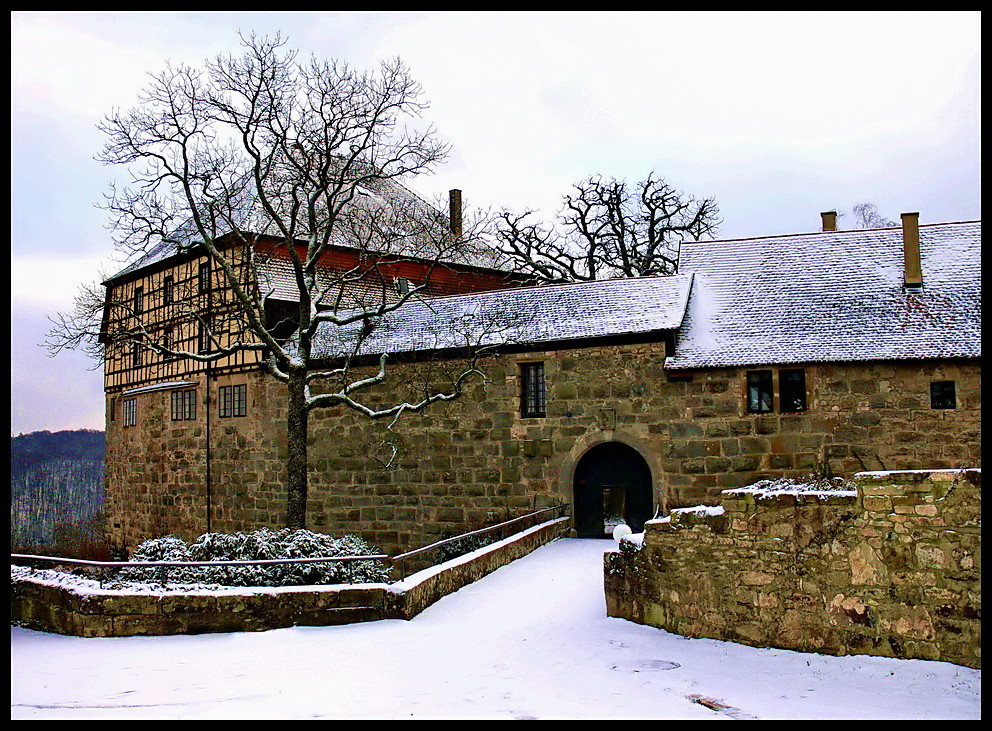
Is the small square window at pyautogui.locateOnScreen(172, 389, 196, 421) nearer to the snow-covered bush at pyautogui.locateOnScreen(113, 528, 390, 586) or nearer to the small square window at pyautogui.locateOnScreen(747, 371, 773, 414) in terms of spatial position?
the snow-covered bush at pyautogui.locateOnScreen(113, 528, 390, 586)

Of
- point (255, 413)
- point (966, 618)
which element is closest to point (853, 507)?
point (966, 618)

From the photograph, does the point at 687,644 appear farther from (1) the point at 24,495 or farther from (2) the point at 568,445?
(1) the point at 24,495

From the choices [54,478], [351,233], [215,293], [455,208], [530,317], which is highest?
[455,208]

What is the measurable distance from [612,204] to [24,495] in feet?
164

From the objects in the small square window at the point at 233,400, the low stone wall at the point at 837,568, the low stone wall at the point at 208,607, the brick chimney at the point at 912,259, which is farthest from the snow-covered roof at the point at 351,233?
the low stone wall at the point at 837,568

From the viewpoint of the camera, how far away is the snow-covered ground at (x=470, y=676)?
23.8ft

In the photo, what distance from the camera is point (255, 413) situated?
21.5m

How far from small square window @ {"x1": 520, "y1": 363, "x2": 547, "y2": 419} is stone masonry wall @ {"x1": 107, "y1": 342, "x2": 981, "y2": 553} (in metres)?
0.22

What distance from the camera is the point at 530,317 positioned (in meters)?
19.0

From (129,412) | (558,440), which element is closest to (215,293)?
(129,412)

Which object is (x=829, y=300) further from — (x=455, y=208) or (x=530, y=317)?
(x=455, y=208)

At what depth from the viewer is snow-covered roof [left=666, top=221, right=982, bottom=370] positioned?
649 inches

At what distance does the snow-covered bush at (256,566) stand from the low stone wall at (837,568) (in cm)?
404

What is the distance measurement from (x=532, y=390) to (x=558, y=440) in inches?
47.9
